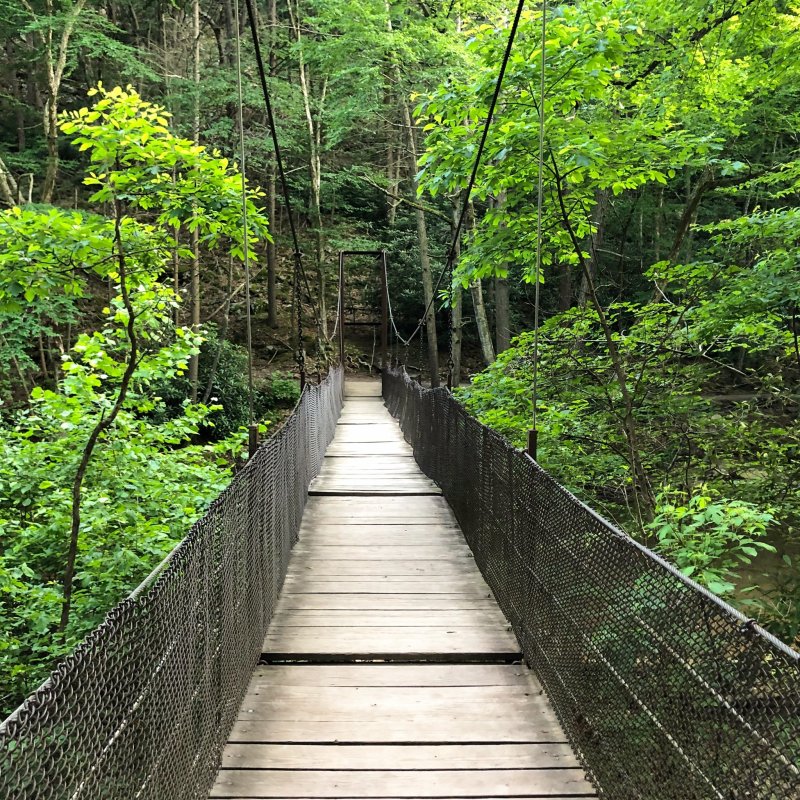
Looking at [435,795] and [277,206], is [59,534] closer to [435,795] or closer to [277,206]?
[435,795]

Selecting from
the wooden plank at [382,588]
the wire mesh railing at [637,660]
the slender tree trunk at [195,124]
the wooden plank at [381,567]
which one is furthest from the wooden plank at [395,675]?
the slender tree trunk at [195,124]

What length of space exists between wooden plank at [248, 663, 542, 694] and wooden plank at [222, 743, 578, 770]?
1.41ft

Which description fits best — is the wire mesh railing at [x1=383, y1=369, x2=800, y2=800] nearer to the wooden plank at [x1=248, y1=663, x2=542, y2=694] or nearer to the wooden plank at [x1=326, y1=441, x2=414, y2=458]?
the wooden plank at [x1=248, y1=663, x2=542, y2=694]

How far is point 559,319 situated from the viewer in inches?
227

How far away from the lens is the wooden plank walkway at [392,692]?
2162 millimetres

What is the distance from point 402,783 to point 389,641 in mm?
1051

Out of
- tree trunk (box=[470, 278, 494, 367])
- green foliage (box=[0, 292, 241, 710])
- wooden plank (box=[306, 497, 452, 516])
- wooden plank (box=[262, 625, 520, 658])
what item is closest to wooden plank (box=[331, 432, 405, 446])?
tree trunk (box=[470, 278, 494, 367])

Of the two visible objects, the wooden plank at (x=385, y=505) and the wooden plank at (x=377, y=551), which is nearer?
the wooden plank at (x=377, y=551)

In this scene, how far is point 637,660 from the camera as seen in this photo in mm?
1823

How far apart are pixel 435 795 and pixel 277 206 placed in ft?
73.0

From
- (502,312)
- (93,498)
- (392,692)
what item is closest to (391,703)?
(392,692)

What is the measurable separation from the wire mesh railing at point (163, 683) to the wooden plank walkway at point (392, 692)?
0.17 m

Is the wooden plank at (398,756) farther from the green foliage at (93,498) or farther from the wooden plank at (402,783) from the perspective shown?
the green foliage at (93,498)

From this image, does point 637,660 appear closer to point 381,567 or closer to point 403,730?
point 403,730
